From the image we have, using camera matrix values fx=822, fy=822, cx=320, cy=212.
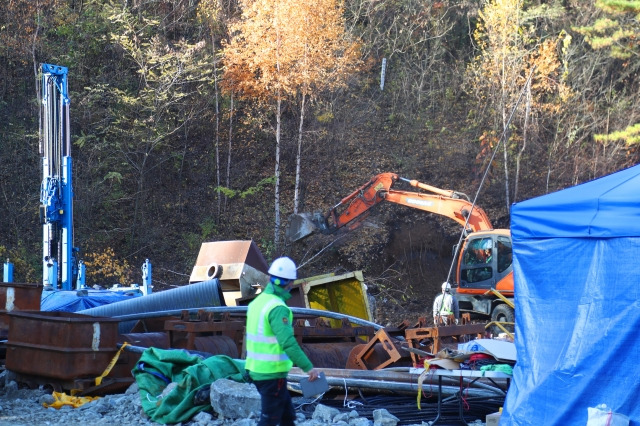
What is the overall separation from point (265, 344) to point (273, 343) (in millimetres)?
62

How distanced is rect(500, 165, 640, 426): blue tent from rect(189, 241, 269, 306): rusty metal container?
7.54m

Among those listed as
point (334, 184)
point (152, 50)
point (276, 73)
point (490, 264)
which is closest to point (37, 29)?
point (152, 50)

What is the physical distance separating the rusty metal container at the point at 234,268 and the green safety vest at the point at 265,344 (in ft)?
27.9

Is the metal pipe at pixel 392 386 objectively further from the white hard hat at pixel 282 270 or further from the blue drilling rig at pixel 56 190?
the blue drilling rig at pixel 56 190

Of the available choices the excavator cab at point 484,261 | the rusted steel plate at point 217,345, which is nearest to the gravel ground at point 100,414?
the rusted steel plate at point 217,345

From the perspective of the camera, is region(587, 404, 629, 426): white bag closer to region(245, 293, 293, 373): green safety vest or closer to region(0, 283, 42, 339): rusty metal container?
region(245, 293, 293, 373): green safety vest

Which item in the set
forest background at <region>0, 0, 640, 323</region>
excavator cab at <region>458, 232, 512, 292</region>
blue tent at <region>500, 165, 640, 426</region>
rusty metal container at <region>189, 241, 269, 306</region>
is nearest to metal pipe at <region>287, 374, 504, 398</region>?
blue tent at <region>500, 165, 640, 426</region>

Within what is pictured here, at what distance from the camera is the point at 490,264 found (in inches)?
774

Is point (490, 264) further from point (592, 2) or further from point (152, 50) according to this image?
point (592, 2)

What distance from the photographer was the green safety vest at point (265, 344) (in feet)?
20.4

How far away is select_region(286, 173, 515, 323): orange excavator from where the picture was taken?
63.5 feet

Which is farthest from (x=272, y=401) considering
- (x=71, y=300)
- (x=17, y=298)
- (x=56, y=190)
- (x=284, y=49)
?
(x=284, y=49)

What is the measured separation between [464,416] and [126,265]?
59.5ft

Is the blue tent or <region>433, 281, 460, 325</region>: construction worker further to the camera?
<region>433, 281, 460, 325</region>: construction worker
